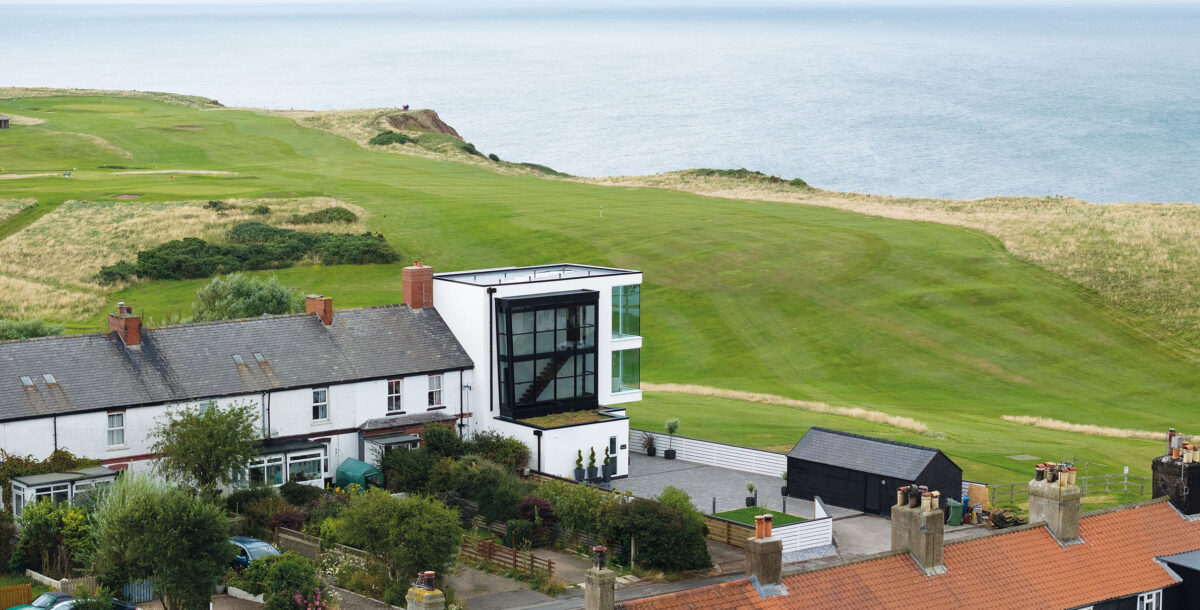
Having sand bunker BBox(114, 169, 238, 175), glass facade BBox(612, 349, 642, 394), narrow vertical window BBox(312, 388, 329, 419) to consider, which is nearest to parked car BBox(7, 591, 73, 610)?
narrow vertical window BBox(312, 388, 329, 419)

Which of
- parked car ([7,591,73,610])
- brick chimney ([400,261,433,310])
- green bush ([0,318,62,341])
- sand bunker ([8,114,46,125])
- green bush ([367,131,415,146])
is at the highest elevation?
sand bunker ([8,114,46,125])

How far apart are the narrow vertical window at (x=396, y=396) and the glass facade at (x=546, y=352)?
388cm

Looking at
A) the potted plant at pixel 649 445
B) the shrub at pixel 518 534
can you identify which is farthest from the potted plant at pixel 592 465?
the shrub at pixel 518 534

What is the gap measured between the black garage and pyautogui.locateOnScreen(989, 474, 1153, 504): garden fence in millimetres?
2416

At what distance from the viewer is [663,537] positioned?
41.3 meters

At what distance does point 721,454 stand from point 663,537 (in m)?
14.0

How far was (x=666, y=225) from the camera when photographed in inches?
3829

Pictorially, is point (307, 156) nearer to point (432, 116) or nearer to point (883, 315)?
point (432, 116)

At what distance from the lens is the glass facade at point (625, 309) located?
184 ft

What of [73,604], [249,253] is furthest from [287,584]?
[249,253]

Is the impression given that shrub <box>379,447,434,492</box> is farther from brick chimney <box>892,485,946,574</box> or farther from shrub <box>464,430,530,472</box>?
brick chimney <box>892,485,946,574</box>

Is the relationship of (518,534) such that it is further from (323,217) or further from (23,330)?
(323,217)

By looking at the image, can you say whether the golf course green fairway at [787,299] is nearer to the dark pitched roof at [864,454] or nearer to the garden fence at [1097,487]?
the garden fence at [1097,487]

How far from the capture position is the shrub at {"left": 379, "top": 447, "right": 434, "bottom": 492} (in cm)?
4841
